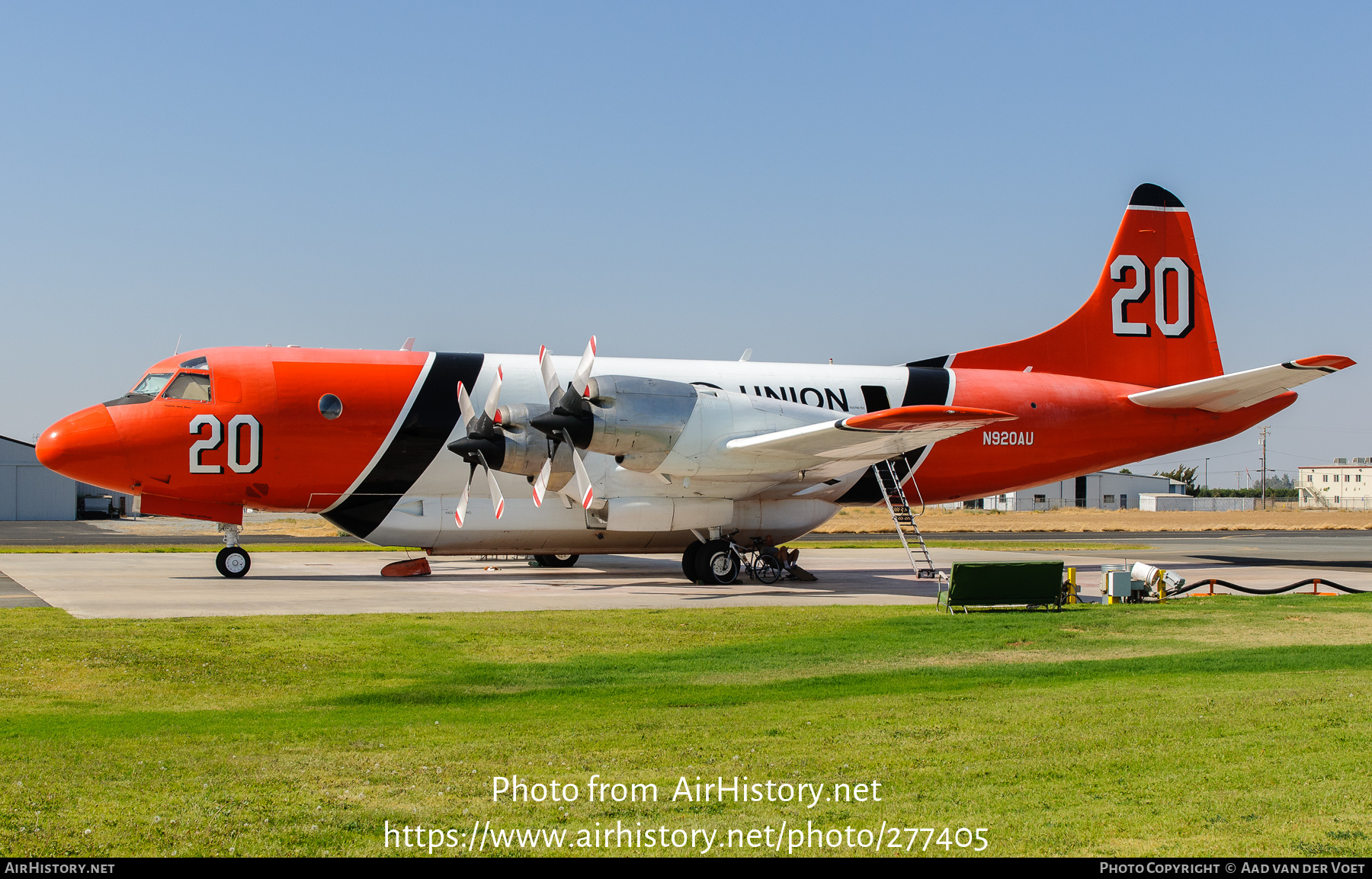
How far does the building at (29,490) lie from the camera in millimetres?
63469

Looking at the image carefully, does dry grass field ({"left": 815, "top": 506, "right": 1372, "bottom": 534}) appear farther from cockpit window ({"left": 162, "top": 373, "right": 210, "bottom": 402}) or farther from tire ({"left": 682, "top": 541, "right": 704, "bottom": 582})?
cockpit window ({"left": 162, "top": 373, "right": 210, "bottom": 402})

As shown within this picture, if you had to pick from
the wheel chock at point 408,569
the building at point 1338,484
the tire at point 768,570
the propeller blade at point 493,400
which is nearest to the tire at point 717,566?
the tire at point 768,570

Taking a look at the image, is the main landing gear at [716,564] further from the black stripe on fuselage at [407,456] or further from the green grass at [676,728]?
the green grass at [676,728]

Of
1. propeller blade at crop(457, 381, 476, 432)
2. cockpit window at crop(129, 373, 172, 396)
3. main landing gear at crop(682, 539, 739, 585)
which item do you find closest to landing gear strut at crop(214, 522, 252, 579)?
cockpit window at crop(129, 373, 172, 396)

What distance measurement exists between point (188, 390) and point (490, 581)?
6731 mm

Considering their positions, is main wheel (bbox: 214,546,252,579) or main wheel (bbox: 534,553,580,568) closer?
main wheel (bbox: 214,546,252,579)

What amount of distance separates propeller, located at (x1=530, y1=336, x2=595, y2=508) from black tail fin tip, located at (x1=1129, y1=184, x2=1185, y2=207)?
612 inches

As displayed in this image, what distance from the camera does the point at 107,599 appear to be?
56.5 feet

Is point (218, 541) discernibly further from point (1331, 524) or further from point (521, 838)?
point (1331, 524)

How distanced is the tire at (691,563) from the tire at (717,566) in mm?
99

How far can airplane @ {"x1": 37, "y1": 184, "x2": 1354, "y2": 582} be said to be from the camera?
19.8m

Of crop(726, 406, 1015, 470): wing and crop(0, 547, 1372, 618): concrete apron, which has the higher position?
crop(726, 406, 1015, 470): wing

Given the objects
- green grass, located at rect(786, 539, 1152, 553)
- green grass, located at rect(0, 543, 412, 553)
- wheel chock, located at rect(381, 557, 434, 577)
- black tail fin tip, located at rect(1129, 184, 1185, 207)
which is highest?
black tail fin tip, located at rect(1129, 184, 1185, 207)
